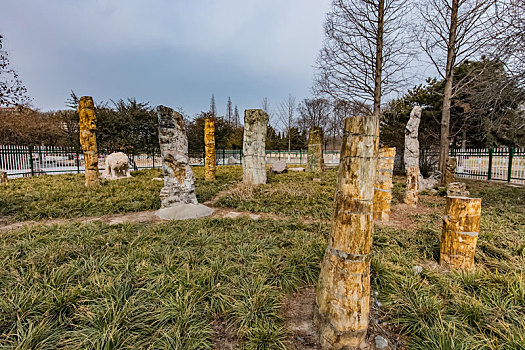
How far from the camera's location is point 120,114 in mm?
14141

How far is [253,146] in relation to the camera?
8.25 m

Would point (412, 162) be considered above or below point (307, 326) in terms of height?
above

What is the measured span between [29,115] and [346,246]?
26.6m

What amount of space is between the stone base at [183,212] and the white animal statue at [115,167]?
6.49 metres

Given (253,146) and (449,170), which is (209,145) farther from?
(449,170)

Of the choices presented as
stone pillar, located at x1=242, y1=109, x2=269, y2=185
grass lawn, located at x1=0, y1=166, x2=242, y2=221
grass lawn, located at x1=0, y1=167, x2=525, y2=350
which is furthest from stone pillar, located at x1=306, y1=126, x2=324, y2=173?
grass lawn, located at x1=0, y1=167, x2=525, y2=350

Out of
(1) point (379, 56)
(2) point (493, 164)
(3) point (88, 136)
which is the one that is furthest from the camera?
(2) point (493, 164)

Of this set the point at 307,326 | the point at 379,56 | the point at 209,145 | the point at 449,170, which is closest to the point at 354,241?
the point at 307,326

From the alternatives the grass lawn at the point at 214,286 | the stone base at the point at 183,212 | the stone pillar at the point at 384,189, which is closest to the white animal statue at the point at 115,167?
the stone base at the point at 183,212

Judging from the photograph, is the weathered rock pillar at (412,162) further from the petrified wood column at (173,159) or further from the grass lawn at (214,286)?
the petrified wood column at (173,159)

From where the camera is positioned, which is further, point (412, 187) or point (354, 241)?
point (412, 187)

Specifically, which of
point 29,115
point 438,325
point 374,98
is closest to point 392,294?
point 438,325

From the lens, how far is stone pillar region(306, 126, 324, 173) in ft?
42.3

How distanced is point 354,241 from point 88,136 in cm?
Answer: 911
